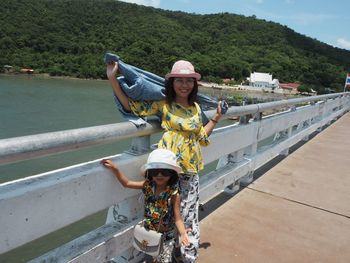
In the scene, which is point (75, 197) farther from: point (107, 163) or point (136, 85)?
point (136, 85)

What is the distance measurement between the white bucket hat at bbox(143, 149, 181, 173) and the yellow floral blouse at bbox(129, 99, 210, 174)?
22cm

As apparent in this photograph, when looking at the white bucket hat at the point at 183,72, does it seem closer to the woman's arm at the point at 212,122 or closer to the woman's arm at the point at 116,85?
the woman's arm at the point at 116,85

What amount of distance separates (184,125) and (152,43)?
117 meters

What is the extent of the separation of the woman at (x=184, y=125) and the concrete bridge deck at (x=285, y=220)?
596mm

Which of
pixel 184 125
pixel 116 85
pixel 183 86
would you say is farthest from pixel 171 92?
pixel 116 85

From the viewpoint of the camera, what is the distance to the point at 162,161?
2326mm

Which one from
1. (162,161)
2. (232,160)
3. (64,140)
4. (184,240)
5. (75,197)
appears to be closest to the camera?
(64,140)

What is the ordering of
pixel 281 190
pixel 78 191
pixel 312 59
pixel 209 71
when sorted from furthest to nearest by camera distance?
pixel 312 59, pixel 209 71, pixel 281 190, pixel 78 191

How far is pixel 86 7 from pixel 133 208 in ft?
437

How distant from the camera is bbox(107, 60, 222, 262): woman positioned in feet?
8.51

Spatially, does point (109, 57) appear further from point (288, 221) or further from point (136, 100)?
point (288, 221)

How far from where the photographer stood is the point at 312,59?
139750 millimetres


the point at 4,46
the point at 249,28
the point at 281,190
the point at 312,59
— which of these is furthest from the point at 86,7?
the point at 281,190

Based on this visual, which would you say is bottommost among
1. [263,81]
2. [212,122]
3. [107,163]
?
[263,81]
